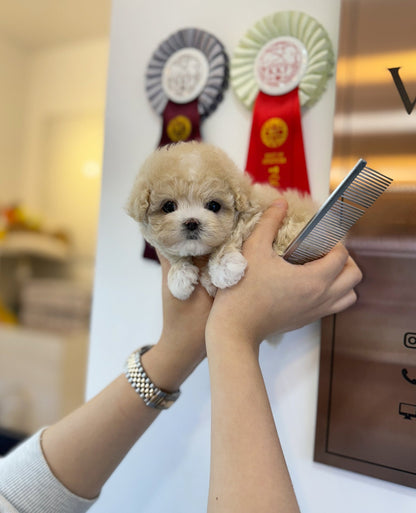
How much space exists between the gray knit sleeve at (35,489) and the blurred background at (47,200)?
1.77 meters

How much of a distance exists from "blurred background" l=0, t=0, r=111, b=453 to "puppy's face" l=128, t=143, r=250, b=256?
1997 millimetres

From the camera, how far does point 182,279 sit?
63cm

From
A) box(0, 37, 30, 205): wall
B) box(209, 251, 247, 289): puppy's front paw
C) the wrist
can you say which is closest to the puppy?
box(209, 251, 247, 289): puppy's front paw

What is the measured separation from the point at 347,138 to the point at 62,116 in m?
2.56

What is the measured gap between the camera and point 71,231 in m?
2.84

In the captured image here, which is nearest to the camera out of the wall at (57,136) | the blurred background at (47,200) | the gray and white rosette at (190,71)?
the gray and white rosette at (190,71)

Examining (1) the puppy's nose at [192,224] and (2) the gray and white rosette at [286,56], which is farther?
(2) the gray and white rosette at [286,56]

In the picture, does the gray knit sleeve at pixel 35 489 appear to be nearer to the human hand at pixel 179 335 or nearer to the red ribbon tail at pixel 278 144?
the human hand at pixel 179 335

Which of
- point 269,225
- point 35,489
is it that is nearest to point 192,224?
point 269,225

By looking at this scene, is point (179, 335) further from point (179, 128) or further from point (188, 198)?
point (179, 128)

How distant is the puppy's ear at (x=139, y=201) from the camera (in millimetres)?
614

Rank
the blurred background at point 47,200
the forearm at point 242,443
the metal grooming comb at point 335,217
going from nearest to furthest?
the forearm at point 242,443
the metal grooming comb at point 335,217
the blurred background at point 47,200

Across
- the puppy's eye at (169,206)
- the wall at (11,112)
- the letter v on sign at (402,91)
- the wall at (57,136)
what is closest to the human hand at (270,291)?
the puppy's eye at (169,206)

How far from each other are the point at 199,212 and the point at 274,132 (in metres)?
0.28
